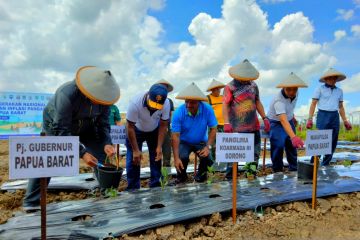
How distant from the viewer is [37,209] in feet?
9.21

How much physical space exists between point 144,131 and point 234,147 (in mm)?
1527

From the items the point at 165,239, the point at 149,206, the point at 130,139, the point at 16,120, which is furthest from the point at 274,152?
the point at 16,120

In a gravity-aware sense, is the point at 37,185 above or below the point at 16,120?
below

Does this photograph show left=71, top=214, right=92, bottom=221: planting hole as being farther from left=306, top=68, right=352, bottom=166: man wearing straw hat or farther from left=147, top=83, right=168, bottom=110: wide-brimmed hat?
left=306, top=68, right=352, bottom=166: man wearing straw hat

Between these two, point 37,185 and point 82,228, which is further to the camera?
point 37,185

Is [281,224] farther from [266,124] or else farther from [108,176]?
[266,124]

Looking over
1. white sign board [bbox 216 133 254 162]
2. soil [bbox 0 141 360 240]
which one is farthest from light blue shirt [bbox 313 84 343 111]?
white sign board [bbox 216 133 254 162]

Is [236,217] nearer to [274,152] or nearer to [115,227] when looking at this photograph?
[115,227]

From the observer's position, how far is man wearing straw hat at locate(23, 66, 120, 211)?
2609mm

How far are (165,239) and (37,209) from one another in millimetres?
1310

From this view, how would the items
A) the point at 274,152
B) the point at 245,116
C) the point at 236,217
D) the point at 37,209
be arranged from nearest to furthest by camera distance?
1. the point at 236,217
2. the point at 37,209
3. the point at 245,116
4. the point at 274,152

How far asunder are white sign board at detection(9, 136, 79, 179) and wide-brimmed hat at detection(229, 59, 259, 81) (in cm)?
247

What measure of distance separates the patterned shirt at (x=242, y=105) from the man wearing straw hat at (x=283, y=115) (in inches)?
13.0

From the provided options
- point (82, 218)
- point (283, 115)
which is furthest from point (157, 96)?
point (283, 115)
